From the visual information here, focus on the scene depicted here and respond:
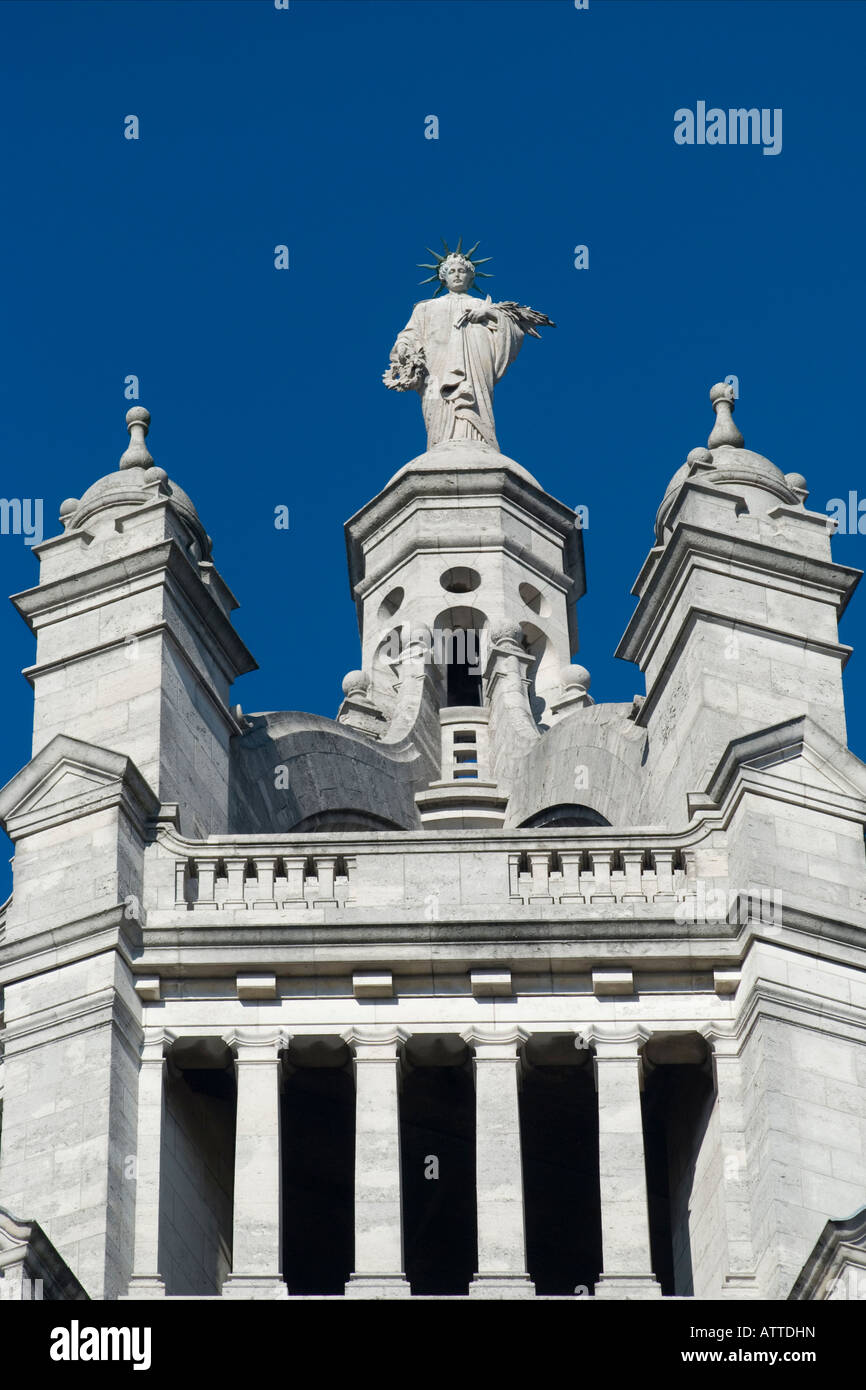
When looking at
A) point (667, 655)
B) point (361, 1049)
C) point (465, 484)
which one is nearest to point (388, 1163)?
point (361, 1049)

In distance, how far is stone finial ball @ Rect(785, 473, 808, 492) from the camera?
41.9 meters

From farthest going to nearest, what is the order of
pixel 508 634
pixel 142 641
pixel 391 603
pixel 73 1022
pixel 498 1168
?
1. pixel 391 603
2. pixel 508 634
3. pixel 142 641
4. pixel 73 1022
5. pixel 498 1168

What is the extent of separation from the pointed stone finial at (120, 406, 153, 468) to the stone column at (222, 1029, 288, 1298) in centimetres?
847

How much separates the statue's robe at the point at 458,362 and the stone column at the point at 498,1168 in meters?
18.7

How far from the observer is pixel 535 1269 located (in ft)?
129

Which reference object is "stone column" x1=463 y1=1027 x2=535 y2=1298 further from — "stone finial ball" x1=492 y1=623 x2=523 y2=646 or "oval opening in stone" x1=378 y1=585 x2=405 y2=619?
"oval opening in stone" x1=378 y1=585 x2=405 y2=619

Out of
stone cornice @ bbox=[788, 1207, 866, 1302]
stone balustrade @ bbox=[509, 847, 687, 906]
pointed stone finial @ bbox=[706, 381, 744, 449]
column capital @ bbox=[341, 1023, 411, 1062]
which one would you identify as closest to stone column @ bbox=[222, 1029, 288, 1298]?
A: column capital @ bbox=[341, 1023, 411, 1062]

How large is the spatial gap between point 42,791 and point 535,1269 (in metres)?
7.17

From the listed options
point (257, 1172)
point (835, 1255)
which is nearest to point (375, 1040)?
point (257, 1172)

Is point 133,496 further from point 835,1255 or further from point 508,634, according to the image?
point 835,1255

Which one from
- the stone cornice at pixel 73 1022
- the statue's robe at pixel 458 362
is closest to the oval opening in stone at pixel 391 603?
the statue's robe at pixel 458 362

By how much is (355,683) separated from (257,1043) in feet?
45.3

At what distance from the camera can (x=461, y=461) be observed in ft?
172
